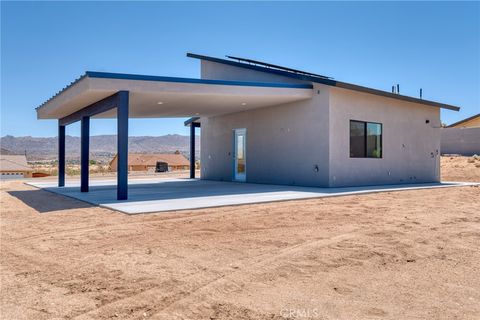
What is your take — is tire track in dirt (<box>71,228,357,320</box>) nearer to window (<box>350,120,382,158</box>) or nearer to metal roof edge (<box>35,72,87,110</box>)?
metal roof edge (<box>35,72,87,110</box>)

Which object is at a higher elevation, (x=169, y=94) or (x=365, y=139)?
(x=169, y=94)

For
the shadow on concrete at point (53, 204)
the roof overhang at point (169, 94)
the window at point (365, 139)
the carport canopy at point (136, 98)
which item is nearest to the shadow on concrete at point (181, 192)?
the shadow on concrete at point (53, 204)

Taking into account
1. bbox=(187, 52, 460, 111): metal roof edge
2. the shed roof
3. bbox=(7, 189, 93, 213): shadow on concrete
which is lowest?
bbox=(7, 189, 93, 213): shadow on concrete

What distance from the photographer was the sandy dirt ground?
10.7 ft

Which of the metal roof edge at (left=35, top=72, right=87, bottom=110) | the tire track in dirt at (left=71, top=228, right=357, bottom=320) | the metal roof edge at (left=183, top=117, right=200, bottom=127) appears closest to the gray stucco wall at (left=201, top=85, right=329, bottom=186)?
the metal roof edge at (left=183, top=117, right=200, bottom=127)

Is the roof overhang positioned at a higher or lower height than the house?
higher

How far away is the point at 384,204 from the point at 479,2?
8.77 meters

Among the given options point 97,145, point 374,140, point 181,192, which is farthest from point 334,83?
point 97,145

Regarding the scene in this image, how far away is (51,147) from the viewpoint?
364 feet

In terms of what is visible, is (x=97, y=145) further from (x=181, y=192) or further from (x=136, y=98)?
(x=181, y=192)

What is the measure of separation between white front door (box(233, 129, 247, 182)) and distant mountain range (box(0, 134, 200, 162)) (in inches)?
3174

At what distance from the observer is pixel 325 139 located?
13094 millimetres

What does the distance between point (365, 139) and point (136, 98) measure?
26.5ft

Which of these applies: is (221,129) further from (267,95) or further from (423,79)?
(423,79)
